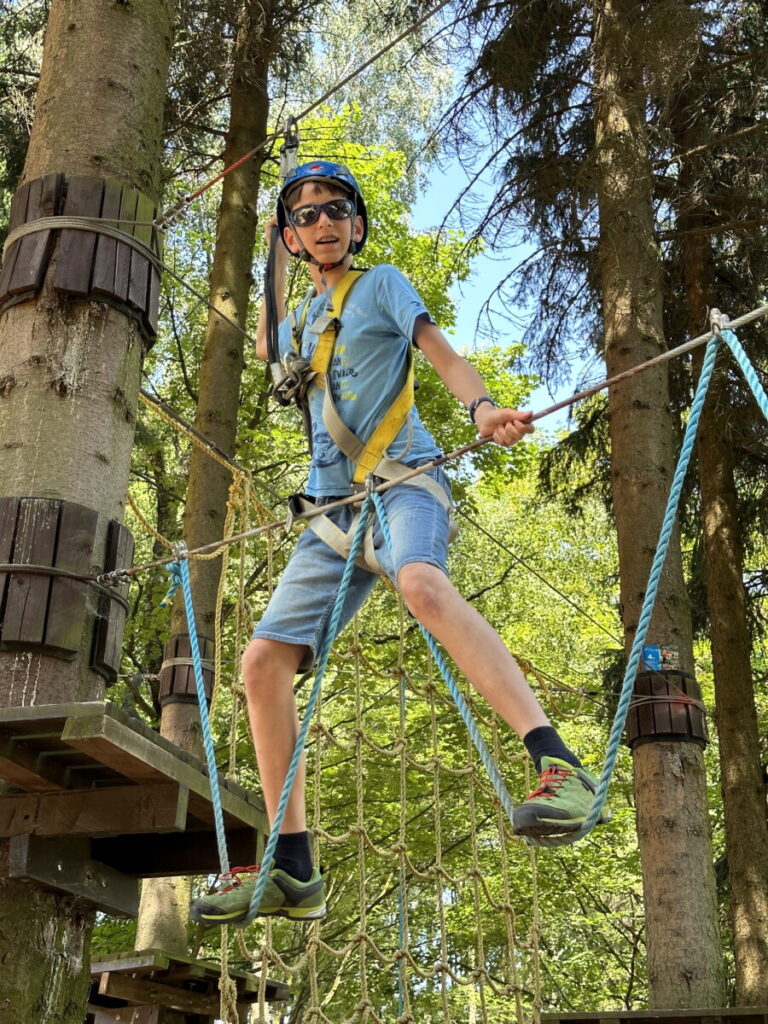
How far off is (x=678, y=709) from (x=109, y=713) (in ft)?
9.25

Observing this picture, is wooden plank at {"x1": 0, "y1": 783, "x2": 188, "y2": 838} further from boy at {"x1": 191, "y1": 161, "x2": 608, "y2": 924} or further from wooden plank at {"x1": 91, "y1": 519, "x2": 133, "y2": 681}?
wooden plank at {"x1": 91, "y1": 519, "x2": 133, "y2": 681}

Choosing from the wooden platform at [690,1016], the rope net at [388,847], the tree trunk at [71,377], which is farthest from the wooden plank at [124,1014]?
the rope net at [388,847]

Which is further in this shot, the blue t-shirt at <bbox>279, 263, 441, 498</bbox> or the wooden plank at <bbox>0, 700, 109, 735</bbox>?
the blue t-shirt at <bbox>279, 263, 441, 498</bbox>

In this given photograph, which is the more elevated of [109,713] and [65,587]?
[65,587]

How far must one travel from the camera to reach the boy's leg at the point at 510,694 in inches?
78.5

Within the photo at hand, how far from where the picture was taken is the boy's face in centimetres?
283

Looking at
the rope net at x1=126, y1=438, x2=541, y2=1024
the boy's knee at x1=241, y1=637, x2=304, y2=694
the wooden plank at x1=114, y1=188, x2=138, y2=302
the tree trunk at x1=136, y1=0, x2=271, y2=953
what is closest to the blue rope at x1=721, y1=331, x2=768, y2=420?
the boy's knee at x1=241, y1=637, x2=304, y2=694

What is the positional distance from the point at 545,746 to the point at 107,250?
1582 mm

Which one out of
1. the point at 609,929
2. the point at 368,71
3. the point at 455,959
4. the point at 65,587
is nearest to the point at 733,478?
the point at 368,71

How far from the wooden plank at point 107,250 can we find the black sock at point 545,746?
4.75 feet

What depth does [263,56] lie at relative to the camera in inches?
298

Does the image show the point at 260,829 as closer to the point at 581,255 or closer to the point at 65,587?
the point at 65,587

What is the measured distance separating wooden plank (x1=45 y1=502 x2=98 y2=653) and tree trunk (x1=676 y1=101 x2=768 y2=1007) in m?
4.35

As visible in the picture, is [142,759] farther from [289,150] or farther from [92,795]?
[289,150]
